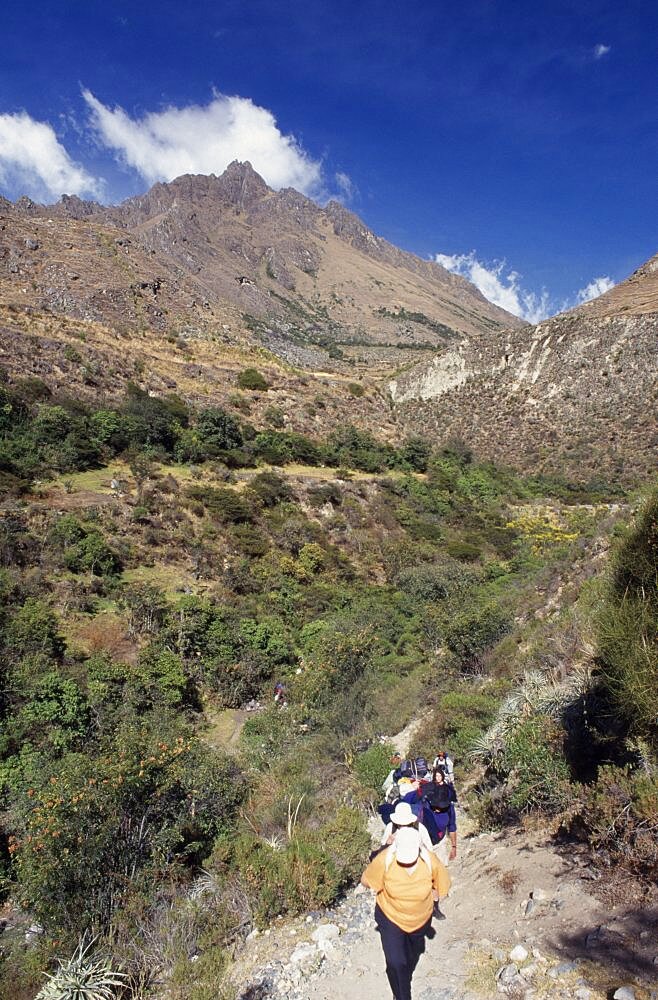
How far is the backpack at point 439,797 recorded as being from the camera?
478 centimetres

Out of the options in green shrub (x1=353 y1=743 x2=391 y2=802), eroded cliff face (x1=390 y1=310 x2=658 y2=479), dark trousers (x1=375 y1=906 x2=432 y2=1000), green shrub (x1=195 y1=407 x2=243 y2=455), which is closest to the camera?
dark trousers (x1=375 y1=906 x2=432 y2=1000)

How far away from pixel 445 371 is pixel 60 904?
46367mm

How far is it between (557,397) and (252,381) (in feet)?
76.9

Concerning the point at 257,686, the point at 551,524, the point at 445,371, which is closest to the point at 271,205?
the point at 445,371

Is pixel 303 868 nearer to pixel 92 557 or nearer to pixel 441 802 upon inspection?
pixel 441 802

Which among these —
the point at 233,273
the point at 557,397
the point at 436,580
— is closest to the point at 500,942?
the point at 436,580

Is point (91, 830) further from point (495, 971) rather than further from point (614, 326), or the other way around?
Result: point (614, 326)

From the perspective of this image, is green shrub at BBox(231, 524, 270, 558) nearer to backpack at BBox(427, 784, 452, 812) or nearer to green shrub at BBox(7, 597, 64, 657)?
green shrub at BBox(7, 597, 64, 657)

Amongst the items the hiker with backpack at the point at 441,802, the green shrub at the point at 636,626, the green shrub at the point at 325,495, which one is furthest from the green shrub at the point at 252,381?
the green shrub at the point at 636,626

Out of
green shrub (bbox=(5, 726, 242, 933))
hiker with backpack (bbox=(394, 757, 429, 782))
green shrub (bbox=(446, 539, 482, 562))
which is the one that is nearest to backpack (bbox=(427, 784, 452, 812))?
hiker with backpack (bbox=(394, 757, 429, 782))

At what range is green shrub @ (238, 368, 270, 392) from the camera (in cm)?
2977

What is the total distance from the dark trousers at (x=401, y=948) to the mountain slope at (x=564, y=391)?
32987mm

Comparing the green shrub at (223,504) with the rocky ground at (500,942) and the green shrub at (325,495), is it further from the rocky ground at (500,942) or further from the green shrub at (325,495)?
the rocky ground at (500,942)

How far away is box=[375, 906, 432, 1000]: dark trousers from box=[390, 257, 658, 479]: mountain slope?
108ft
